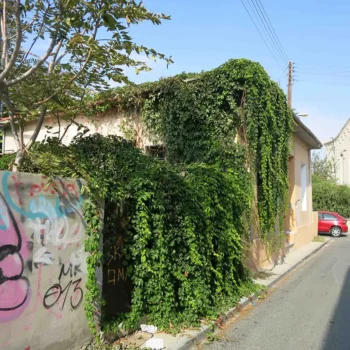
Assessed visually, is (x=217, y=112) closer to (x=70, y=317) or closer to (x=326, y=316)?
(x=326, y=316)

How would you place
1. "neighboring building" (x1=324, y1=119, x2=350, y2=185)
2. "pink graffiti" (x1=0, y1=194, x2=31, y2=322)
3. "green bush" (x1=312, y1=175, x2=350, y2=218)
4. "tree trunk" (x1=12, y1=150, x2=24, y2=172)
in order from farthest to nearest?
"neighboring building" (x1=324, y1=119, x2=350, y2=185) < "green bush" (x1=312, y1=175, x2=350, y2=218) < "tree trunk" (x1=12, y1=150, x2=24, y2=172) < "pink graffiti" (x1=0, y1=194, x2=31, y2=322)

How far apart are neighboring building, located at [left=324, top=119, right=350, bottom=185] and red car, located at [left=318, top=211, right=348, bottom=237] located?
22.9 m

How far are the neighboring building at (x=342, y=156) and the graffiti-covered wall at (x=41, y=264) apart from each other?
148ft

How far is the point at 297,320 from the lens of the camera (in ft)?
20.9

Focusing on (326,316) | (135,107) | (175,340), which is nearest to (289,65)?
(135,107)

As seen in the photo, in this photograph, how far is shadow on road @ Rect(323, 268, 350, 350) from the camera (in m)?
5.23

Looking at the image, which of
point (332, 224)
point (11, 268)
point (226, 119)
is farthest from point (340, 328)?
point (332, 224)

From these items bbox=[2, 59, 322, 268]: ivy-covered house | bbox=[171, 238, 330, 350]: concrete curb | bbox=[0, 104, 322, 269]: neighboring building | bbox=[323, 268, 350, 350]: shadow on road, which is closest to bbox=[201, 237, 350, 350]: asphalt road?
bbox=[323, 268, 350, 350]: shadow on road

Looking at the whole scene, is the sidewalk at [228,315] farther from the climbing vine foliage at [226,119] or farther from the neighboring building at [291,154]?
the climbing vine foliage at [226,119]

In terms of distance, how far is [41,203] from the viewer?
404 cm

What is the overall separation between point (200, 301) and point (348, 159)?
4436 centimetres

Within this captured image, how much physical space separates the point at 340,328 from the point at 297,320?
27.3 inches

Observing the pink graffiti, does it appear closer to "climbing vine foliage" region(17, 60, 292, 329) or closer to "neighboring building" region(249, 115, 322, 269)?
"climbing vine foliage" region(17, 60, 292, 329)

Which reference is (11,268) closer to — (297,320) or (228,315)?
(228,315)
